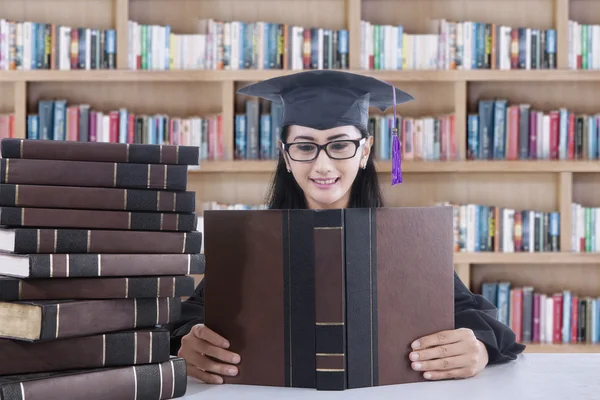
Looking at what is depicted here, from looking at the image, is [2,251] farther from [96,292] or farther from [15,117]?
[15,117]

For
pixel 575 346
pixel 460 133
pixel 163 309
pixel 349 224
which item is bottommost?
pixel 575 346

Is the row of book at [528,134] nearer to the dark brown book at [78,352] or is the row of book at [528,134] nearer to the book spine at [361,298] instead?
the book spine at [361,298]

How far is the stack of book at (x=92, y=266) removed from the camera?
0.90m

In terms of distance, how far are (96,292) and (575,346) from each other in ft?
9.68

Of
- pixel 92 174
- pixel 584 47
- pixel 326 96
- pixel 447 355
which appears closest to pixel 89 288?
pixel 92 174

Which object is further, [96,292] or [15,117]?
[15,117]

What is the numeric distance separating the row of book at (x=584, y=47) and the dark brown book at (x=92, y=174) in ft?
9.45

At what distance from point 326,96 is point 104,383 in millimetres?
832

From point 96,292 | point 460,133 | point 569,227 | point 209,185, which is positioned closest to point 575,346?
point 569,227

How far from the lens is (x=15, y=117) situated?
3.44 m

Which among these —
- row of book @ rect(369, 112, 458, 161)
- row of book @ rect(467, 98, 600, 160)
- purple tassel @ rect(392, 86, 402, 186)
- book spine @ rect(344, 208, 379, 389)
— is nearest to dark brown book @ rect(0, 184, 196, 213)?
book spine @ rect(344, 208, 379, 389)

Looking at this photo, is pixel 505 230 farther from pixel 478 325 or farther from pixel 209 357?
pixel 209 357

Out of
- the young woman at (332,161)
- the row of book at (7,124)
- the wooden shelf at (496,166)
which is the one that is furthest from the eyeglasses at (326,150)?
the row of book at (7,124)

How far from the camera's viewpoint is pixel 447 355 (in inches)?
43.0
